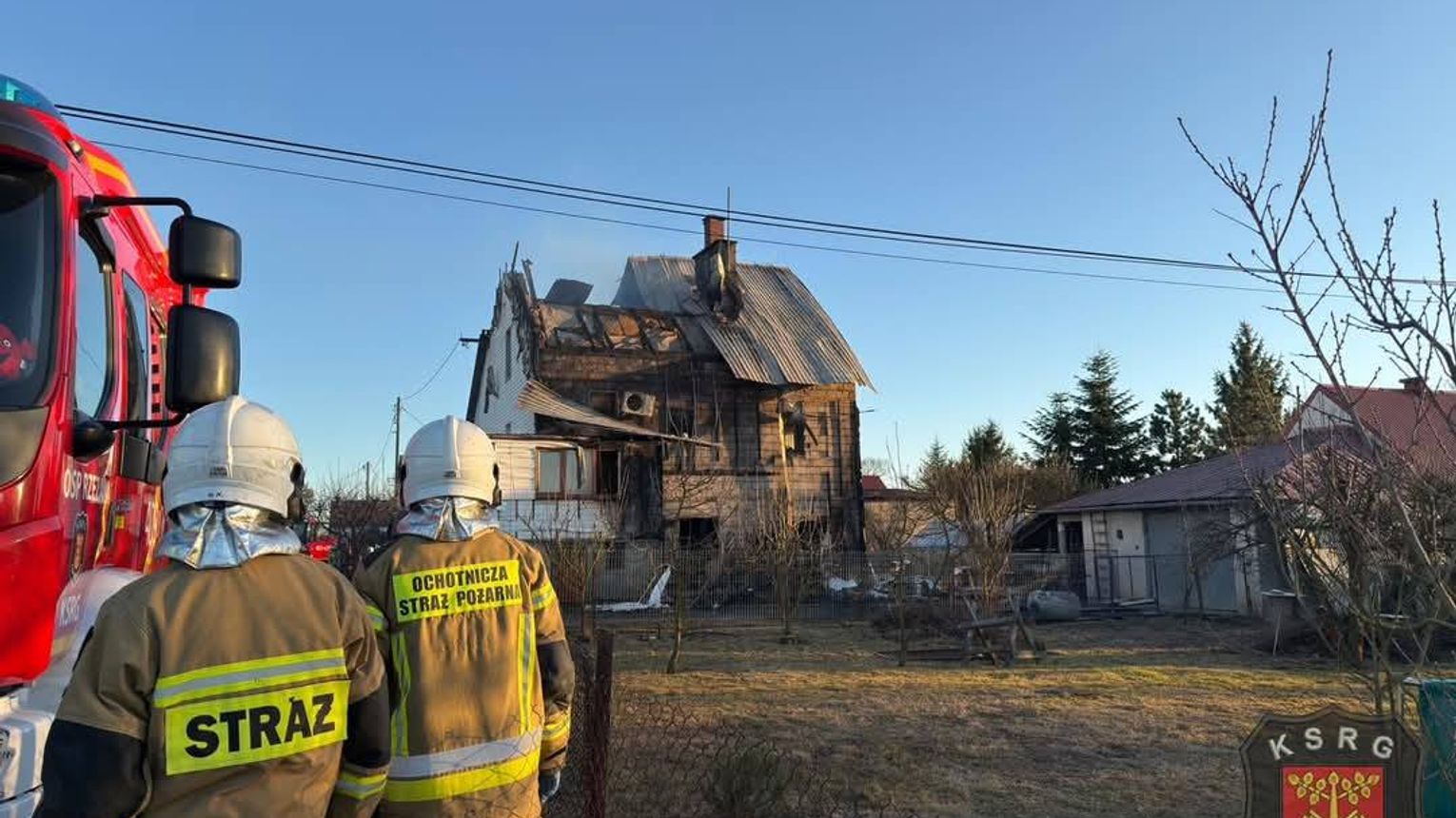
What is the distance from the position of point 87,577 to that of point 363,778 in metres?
1.65

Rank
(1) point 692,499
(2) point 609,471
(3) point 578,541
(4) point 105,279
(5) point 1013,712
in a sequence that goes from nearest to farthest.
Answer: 1. (4) point 105,279
2. (5) point 1013,712
3. (3) point 578,541
4. (2) point 609,471
5. (1) point 692,499

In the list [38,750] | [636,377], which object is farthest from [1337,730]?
[636,377]

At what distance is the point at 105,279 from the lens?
158 inches

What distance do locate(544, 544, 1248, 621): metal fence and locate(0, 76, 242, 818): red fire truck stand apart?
1762cm

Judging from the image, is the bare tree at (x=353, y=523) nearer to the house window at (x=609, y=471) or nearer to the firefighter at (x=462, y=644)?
the house window at (x=609, y=471)

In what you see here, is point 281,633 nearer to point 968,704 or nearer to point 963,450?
point 968,704

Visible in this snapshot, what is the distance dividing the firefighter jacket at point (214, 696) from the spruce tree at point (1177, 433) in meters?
45.9

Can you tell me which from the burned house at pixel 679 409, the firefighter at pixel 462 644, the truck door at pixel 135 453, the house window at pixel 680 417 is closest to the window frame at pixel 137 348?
the truck door at pixel 135 453

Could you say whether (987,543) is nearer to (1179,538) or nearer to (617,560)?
(617,560)

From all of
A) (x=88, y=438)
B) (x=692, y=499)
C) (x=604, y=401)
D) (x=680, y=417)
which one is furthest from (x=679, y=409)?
(x=88, y=438)

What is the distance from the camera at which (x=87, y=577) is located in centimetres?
347

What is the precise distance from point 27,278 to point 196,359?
0.56 m

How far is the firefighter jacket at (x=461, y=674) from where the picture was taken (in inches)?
120

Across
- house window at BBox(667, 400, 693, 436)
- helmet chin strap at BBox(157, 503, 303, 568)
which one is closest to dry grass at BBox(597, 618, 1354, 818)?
helmet chin strap at BBox(157, 503, 303, 568)
